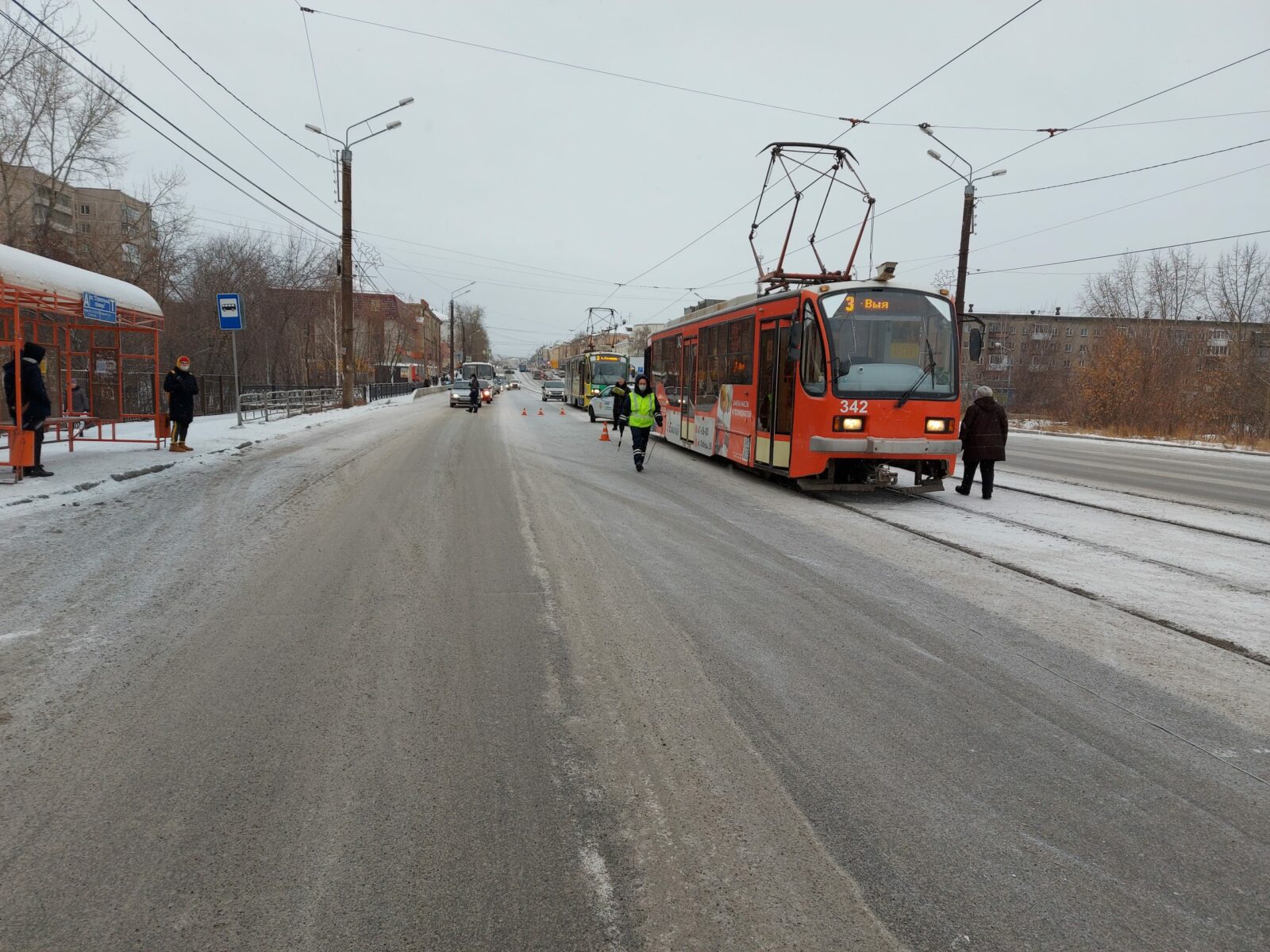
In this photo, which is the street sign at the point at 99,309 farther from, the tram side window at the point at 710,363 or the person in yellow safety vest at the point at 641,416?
the tram side window at the point at 710,363

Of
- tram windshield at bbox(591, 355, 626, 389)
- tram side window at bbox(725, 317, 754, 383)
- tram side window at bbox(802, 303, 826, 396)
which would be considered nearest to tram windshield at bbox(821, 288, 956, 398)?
tram side window at bbox(802, 303, 826, 396)

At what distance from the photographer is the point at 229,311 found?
1959 centimetres

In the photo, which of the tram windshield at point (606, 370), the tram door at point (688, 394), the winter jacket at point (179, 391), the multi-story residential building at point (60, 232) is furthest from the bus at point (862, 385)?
the multi-story residential building at point (60, 232)

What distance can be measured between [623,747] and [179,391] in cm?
1504

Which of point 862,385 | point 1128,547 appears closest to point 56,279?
point 862,385

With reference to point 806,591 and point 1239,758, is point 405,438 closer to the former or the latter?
point 806,591

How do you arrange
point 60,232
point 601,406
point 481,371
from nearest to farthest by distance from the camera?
point 60,232
point 601,406
point 481,371

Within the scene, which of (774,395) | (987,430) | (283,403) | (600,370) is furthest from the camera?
(600,370)

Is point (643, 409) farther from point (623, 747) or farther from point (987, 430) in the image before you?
point (623, 747)

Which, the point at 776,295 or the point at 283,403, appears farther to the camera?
the point at 283,403

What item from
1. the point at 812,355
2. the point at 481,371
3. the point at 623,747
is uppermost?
the point at 481,371

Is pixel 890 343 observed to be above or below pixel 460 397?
above

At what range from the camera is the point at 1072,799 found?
11.2ft

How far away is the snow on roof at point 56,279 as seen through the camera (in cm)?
1100
